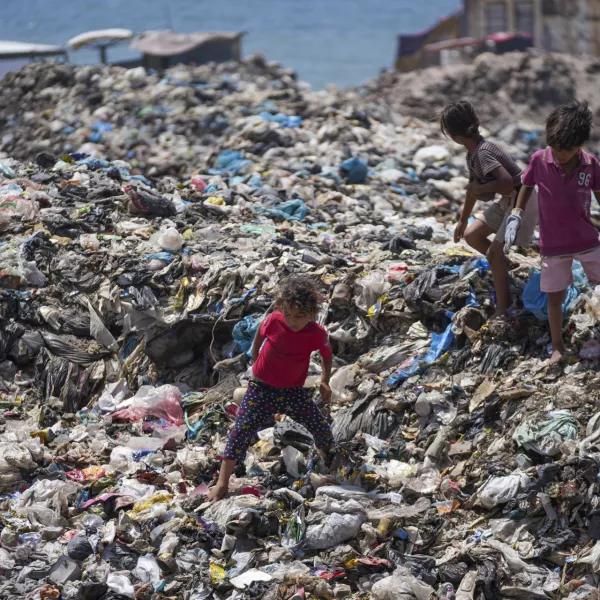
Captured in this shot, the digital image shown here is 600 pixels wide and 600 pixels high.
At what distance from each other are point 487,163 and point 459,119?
29 centimetres

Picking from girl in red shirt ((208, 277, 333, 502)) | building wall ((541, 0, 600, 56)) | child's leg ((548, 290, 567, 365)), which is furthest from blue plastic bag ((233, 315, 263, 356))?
building wall ((541, 0, 600, 56))

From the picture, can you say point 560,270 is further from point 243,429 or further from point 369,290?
point 243,429

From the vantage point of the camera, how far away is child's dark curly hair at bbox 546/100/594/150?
418 cm

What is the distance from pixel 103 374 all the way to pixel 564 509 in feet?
10.8

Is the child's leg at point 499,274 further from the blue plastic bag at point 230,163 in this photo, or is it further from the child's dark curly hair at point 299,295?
the blue plastic bag at point 230,163

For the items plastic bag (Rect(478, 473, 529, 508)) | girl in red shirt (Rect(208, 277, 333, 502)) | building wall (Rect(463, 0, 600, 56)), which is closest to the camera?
plastic bag (Rect(478, 473, 529, 508))

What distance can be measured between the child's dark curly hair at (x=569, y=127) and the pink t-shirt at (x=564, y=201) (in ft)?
0.51

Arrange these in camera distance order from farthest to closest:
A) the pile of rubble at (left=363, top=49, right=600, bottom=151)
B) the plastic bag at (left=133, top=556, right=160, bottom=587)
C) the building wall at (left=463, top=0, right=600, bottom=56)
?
the building wall at (left=463, top=0, right=600, bottom=56)
the pile of rubble at (left=363, top=49, right=600, bottom=151)
the plastic bag at (left=133, top=556, right=160, bottom=587)

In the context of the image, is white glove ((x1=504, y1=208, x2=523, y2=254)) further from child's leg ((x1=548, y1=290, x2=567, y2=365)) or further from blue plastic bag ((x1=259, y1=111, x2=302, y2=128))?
blue plastic bag ((x1=259, y1=111, x2=302, y2=128))

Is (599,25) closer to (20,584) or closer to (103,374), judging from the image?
(103,374)

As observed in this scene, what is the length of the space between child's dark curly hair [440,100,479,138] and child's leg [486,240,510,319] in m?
0.67

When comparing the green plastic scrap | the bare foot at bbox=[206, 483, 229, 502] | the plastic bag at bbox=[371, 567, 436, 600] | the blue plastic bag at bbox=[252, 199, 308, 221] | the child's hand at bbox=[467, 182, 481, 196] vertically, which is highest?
the green plastic scrap

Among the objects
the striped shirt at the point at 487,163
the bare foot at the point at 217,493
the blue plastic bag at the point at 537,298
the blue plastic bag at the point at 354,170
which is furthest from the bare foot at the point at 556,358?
the blue plastic bag at the point at 354,170

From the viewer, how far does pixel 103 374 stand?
234 inches
